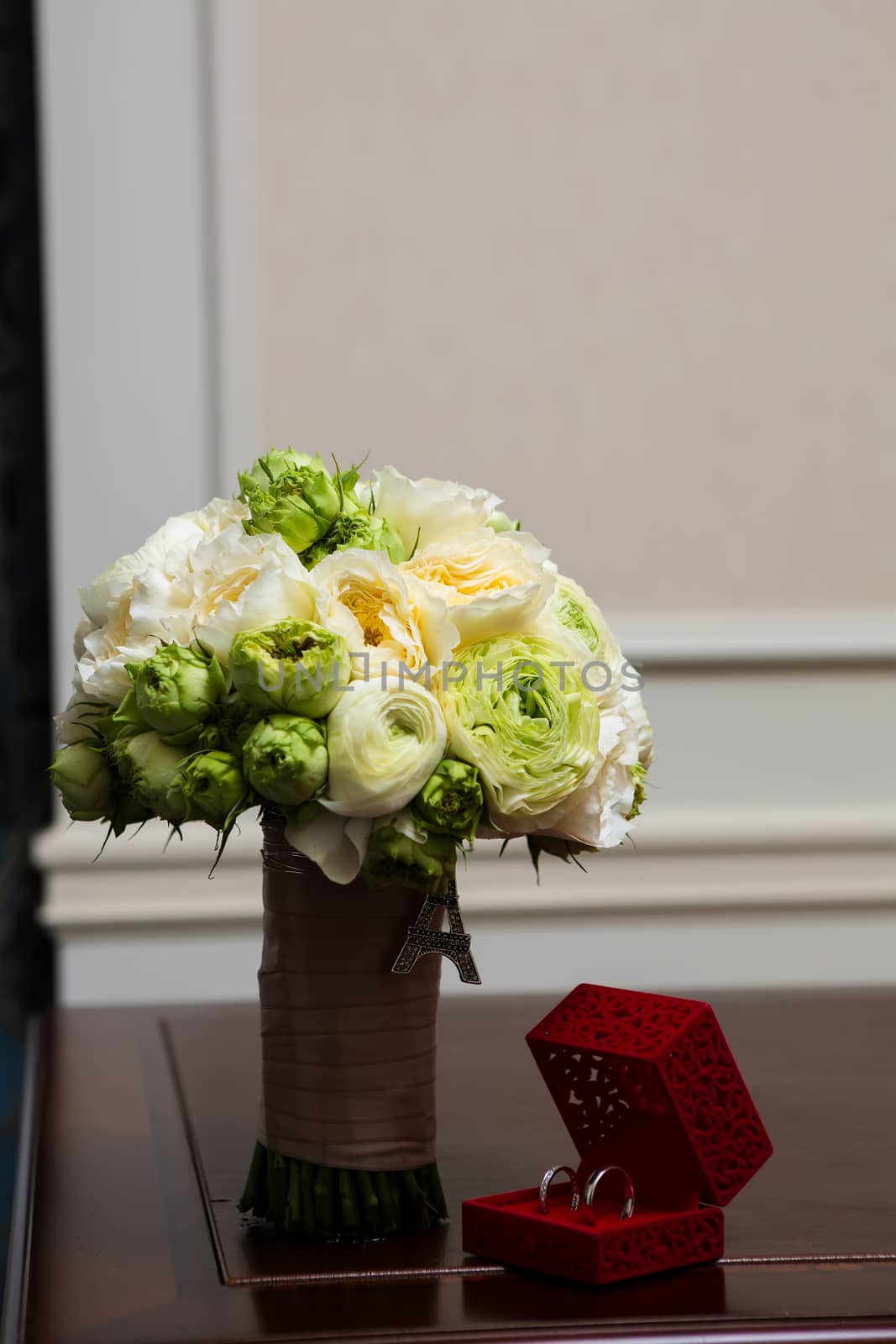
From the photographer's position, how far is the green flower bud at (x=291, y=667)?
699mm

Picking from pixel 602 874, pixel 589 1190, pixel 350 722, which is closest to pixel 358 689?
pixel 350 722

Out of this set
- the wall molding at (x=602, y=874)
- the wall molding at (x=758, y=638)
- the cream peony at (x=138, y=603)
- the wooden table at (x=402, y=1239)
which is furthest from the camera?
the wall molding at (x=758, y=638)

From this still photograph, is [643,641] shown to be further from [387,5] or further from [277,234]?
[387,5]

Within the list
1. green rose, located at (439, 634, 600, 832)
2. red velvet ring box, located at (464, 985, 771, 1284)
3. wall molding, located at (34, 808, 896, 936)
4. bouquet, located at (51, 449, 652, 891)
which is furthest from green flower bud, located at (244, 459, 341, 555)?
wall molding, located at (34, 808, 896, 936)

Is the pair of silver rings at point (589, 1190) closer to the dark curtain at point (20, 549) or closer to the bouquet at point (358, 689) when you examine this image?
the bouquet at point (358, 689)

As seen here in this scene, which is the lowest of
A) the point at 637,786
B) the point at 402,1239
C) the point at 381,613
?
the point at 402,1239

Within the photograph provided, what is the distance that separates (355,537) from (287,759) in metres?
0.15

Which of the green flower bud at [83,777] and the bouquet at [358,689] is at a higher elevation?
the bouquet at [358,689]

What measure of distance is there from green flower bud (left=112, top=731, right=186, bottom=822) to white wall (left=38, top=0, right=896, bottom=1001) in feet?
3.88

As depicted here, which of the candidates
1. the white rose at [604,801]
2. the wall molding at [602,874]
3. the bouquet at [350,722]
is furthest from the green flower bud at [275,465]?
the wall molding at [602,874]

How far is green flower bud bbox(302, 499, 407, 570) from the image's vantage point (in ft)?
2.57

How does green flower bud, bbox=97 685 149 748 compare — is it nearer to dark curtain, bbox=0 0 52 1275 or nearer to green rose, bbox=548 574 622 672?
green rose, bbox=548 574 622 672

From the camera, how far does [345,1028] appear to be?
0.78 m

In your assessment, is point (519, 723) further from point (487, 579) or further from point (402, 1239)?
point (402, 1239)
